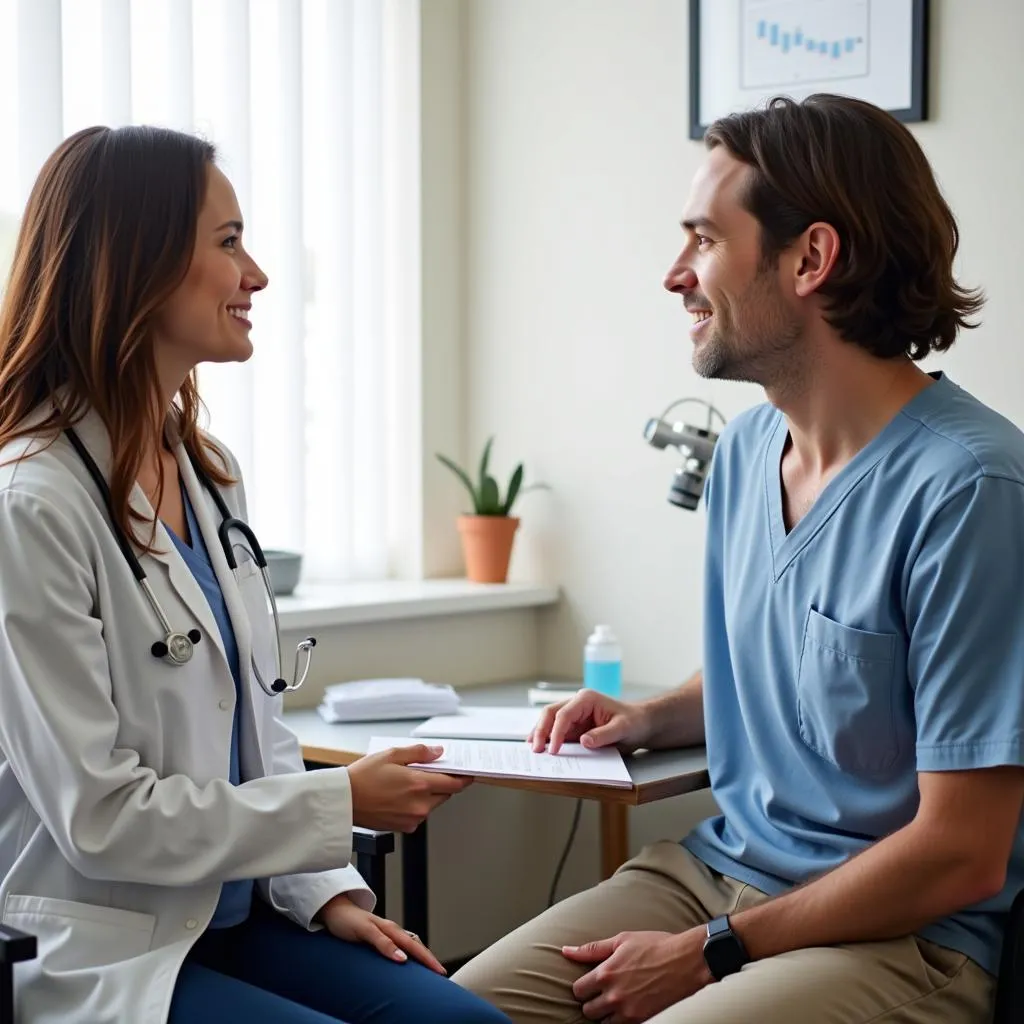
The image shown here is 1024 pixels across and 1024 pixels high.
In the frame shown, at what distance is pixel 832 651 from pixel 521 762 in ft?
1.43

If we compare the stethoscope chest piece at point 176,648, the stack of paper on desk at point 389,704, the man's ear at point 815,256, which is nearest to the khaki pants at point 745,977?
the stethoscope chest piece at point 176,648

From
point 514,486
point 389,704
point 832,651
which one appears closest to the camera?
point 832,651

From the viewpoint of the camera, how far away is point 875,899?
153 cm

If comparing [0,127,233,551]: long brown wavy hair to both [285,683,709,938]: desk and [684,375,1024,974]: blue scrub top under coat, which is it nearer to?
[285,683,709,938]: desk

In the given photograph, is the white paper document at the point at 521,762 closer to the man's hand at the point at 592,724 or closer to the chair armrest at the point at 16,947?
the man's hand at the point at 592,724

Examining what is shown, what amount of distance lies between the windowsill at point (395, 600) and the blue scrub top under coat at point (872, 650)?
918 mm

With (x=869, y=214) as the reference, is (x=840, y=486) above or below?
below

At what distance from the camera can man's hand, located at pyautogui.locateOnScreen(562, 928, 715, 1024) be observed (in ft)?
5.30

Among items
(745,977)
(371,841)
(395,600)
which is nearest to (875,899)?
(745,977)

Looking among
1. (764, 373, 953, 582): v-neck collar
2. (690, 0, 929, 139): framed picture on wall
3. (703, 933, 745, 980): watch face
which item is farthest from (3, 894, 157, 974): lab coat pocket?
(690, 0, 929, 139): framed picture on wall

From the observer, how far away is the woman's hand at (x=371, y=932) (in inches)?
64.7

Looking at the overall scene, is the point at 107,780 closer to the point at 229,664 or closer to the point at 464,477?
the point at 229,664

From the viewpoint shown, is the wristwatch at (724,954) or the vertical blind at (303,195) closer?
the wristwatch at (724,954)

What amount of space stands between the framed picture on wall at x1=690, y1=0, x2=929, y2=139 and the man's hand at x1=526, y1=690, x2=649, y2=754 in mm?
1168
